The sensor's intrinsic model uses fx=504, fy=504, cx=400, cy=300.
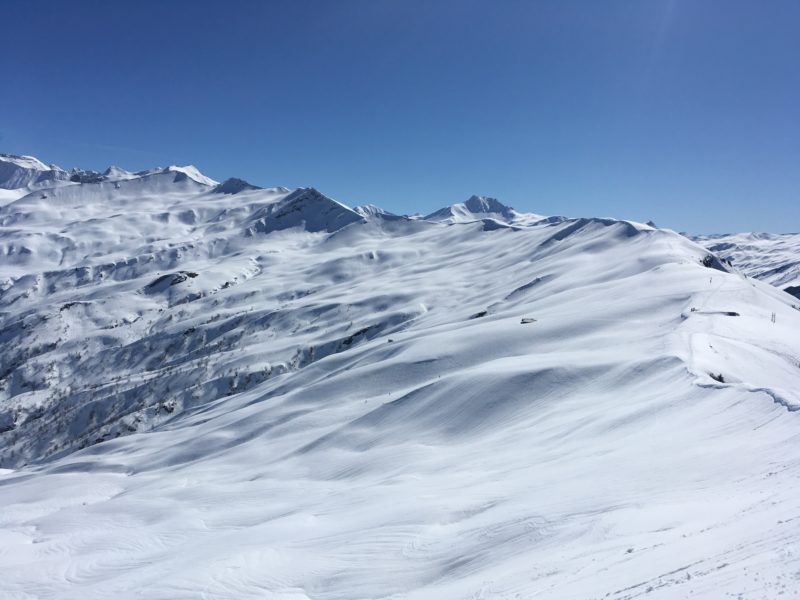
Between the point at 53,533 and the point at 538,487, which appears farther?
the point at 53,533

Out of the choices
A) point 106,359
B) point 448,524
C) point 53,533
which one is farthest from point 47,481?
point 106,359

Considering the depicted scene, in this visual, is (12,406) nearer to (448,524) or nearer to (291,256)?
(291,256)

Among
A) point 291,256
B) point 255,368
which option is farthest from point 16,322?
point 255,368

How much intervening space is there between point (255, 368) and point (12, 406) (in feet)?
169

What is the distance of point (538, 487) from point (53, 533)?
22477 millimetres

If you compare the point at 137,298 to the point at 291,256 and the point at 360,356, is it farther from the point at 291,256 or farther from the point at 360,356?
the point at 360,356

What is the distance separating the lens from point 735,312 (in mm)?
33531

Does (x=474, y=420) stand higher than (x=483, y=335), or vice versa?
(x=483, y=335)

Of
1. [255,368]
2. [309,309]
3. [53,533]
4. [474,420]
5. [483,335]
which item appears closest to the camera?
[53,533]

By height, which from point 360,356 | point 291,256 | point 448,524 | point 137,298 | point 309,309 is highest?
point 291,256

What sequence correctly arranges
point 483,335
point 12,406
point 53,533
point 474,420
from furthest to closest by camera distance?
point 12,406, point 483,335, point 474,420, point 53,533

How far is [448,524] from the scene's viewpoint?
1394 centimetres

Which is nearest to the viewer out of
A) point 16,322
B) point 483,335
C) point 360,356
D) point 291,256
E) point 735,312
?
point 735,312

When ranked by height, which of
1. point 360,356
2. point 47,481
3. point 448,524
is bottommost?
point 47,481
